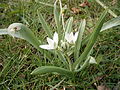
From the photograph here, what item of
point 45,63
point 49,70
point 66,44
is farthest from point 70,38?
point 45,63

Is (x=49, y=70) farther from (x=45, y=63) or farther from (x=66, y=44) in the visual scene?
(x=45, y=63)

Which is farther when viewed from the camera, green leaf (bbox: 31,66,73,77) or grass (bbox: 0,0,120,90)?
grass (bbox: 0,0,120,90)

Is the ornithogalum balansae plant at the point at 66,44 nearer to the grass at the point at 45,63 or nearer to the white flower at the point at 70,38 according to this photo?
the white flower at the point at 70,38

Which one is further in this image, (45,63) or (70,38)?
(45,63)

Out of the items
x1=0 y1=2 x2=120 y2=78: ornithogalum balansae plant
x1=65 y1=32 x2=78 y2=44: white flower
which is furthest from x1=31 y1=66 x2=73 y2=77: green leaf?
x1=65 y1=32 x2=78 y2=44: white flower

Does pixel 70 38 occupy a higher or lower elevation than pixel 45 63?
higher

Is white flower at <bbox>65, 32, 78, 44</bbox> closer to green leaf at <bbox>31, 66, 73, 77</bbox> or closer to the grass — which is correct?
green leaf at <bbox>31, 66, 73, 77</bbox>

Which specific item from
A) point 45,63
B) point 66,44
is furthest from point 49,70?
point 45,63

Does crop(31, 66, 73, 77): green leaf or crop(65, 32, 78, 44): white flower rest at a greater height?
crop(65, 32, 78, 44): white flower

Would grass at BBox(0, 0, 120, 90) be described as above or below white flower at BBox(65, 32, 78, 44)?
below

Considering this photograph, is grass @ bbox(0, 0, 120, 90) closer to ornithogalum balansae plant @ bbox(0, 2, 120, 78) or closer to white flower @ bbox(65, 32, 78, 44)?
ornithogalum balansae plant @ bbox(0, 2, 120, 78)

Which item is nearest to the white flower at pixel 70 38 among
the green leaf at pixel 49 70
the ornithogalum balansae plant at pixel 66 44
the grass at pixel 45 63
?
the ornithogalum balansae plant at pixel 66 44

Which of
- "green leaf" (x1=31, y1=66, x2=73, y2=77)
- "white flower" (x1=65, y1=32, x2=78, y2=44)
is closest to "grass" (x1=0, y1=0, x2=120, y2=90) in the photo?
"green leaf" (x1=31, y1=66, x2=73, y2=77)
